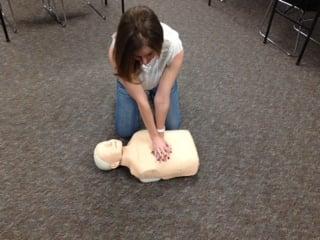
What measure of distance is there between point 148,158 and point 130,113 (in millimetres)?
289

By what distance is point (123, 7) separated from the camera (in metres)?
2.79

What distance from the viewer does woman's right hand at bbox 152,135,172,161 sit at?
141 cm

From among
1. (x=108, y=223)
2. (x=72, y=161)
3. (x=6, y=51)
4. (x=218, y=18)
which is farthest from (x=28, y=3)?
(x=108, y=223)

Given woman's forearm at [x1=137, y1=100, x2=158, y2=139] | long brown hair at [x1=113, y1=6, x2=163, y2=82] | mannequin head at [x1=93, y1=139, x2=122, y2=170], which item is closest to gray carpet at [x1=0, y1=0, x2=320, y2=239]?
mannequin head at [x1=93, y1=139, x2=122, y2=170]

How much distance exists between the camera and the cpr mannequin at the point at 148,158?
142 cm

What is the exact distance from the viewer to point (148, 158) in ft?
4.67

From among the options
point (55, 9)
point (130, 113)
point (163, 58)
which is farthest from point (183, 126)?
point (55, 9)

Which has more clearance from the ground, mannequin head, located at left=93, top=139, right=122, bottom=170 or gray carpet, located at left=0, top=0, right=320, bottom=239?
mannequin head, located at left=93, top=139, right=122, bottom=170

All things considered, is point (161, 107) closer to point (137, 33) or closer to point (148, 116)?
point (148, 116)

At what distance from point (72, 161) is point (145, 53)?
2.27 ft

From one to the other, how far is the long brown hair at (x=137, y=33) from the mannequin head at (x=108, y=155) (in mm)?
439

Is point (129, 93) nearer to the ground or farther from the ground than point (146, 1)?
farther from the ground

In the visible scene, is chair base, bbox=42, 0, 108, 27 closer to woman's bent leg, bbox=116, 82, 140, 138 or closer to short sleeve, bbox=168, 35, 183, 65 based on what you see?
woman's bent leg, bbox=116, 82, 140, 138

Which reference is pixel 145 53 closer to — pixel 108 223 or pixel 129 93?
pixel 129 93
